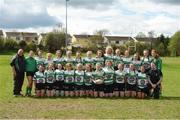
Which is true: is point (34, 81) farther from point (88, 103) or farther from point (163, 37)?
point (163, 37)

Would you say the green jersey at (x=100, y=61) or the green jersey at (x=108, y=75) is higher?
the green jersey at (x=100, y=61)

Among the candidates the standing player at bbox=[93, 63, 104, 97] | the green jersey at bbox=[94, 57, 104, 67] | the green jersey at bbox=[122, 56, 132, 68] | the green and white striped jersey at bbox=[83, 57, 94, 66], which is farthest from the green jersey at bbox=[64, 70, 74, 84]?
the green jersey at bbox=[122, 56, 132, 68]

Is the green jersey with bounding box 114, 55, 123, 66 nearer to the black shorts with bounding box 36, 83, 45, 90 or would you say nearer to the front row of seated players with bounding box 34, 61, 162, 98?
the front row of seated players with bounding box 34, 61, 162, 98

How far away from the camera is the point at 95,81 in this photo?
16.8 metres

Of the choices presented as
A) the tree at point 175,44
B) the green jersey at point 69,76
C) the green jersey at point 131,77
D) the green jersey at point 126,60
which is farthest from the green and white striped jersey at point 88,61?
the tree at point 175,44

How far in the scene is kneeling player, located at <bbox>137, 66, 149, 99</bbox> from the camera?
55.8 feet

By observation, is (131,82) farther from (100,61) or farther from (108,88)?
(100,61)

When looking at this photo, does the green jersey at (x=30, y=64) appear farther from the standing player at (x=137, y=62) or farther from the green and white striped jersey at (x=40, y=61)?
the standing player at (x=137, y=62)

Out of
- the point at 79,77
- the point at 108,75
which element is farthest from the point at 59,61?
the point at 108,75

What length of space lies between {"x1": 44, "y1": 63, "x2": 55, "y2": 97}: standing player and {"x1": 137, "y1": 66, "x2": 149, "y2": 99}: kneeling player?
3187 mm

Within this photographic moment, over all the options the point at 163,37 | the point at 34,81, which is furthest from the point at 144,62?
the point at 163,37

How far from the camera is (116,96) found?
56.0 ft

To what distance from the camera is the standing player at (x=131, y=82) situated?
17016mm

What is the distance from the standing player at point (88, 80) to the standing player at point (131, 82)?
135 cm
